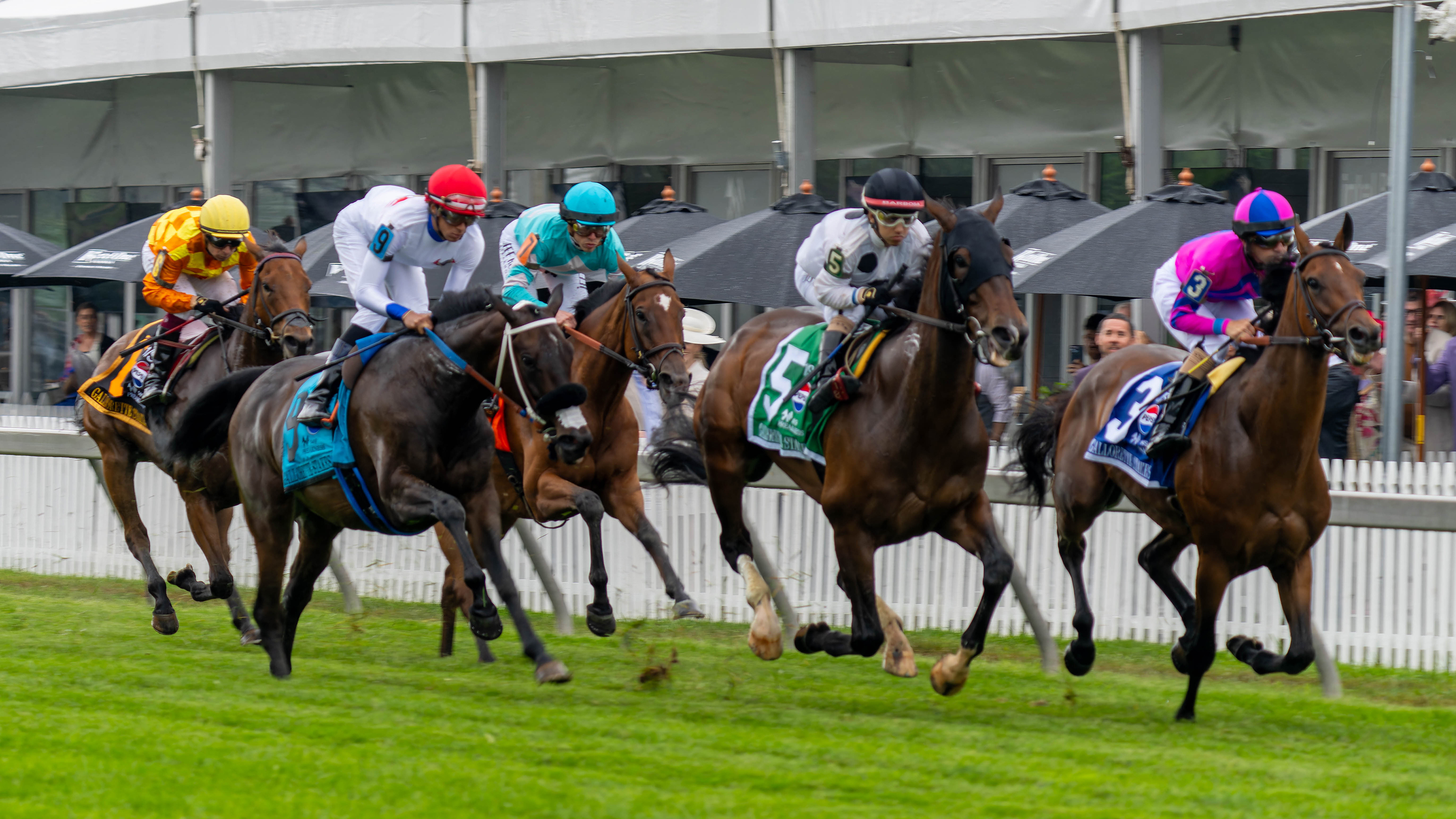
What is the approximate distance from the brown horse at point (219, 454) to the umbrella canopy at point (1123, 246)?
14.1ft

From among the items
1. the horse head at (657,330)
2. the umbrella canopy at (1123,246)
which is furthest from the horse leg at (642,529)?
the umbrella canopy at (1123,246)

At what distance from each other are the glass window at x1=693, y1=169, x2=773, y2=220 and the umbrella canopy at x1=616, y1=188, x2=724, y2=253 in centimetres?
444

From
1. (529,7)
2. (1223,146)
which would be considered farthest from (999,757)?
(529,7)

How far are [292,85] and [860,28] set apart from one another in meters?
8.73

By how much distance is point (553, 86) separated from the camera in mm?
19516

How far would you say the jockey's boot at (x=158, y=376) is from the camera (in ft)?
29.5

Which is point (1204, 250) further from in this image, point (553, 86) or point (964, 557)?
point (553, 86)

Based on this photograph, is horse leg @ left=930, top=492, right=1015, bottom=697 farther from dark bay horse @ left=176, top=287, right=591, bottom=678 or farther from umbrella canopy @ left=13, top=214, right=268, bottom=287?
umbrella canopy @ left=13, top=214, right=268, bottom=287

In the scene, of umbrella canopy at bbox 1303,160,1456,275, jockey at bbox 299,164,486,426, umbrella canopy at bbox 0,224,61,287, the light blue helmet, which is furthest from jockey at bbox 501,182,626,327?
umbrella canopy at bbox 0,224,61,287

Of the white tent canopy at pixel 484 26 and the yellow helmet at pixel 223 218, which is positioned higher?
the white tent canopy at pixel 484 26

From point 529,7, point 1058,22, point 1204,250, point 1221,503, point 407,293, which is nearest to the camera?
point 1221,503

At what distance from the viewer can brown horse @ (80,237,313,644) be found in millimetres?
8492

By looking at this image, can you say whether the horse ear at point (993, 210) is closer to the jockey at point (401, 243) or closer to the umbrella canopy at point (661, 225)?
the jockey at point (401, 243)

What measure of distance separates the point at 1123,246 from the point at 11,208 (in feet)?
58.9
